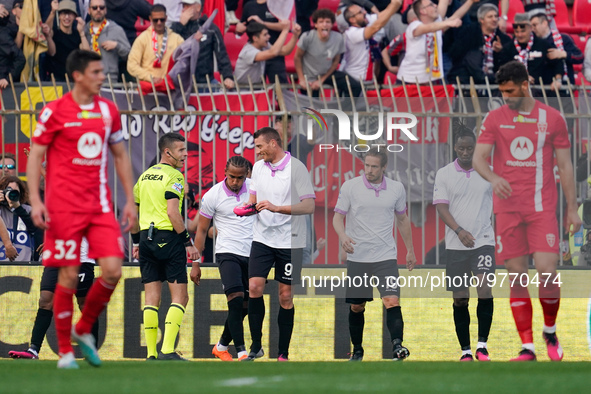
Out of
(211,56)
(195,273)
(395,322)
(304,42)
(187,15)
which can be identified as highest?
(187,15)

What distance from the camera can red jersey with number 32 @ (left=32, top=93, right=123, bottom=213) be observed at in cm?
747

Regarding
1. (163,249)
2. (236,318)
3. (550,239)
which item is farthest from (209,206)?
(550,239)

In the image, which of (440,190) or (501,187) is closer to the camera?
(501,187)

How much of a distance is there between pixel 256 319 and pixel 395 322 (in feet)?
4.51

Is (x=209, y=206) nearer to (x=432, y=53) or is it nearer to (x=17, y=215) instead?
(x=17, y=215)

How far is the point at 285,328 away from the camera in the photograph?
34.2ft

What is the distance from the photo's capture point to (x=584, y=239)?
10625 mm

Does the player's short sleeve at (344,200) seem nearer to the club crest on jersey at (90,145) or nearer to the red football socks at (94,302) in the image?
the red football socks at (94,302)

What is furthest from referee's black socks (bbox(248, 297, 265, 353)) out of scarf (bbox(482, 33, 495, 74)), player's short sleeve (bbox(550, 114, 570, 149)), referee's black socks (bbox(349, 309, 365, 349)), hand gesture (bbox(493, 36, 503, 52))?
hand gesture (bbox(493, 36, 503, 52))

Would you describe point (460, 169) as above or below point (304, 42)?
below

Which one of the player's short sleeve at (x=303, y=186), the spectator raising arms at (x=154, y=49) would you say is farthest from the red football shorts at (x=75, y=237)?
the spectator raising arms at (x=154, y=49)

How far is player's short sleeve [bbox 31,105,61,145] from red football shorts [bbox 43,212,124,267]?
53cm

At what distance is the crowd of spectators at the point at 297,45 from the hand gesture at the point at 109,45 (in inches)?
0.5

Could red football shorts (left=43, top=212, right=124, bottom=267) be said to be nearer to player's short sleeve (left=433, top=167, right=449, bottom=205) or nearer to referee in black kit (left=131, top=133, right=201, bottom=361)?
referee in black kit (left=131, top=133, right=201, bottom=361)
